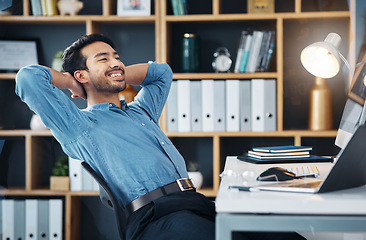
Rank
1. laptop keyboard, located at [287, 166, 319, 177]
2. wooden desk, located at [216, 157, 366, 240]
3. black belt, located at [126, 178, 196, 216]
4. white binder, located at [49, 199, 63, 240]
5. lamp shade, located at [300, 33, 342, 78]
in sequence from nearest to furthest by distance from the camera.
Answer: wooden desk, located at [216, 157, 366, 240], laptop keyboard, located at [287, 166, 319, 177], black belt, located at [126, 178, 196, 216], lamp shade, located at [300, 33, 342, 78], white binder, located at [49, 199, 63, 240]

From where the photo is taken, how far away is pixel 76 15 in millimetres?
2906

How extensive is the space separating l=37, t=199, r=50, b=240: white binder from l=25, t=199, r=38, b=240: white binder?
0.02 meters

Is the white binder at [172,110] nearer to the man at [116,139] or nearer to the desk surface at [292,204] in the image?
the man at [116,139]

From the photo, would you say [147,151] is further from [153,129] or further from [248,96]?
[248,96]

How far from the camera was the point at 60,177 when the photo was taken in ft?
9.46

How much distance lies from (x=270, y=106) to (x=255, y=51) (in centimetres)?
35

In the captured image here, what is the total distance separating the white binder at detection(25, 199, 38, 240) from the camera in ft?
9.38

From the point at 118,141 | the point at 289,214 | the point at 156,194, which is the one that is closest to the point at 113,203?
the point at 156,194

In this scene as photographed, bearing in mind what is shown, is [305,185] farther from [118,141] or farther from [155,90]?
[155,90]

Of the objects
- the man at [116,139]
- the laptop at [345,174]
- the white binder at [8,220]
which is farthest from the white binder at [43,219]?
the laptop at [345,174]

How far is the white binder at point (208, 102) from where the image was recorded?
109 inches

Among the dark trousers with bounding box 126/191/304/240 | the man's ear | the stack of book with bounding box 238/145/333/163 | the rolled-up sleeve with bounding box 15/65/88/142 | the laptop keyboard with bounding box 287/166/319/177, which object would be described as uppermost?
the man's ear

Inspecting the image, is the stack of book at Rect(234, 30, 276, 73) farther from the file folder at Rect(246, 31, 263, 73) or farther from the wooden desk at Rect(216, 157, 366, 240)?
the wooden desk at Rect(216, 157, 366, 240)

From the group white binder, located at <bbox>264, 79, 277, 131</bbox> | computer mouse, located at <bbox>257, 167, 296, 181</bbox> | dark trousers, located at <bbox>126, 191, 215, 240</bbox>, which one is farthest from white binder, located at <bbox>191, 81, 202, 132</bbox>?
computer mouse, located at <bbox>257, 167, 296, 181</bbox>
